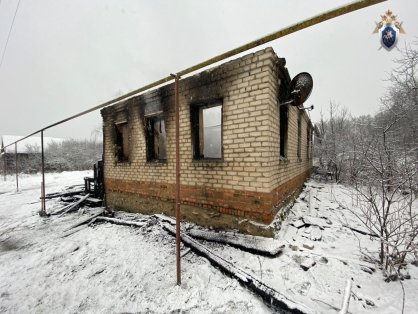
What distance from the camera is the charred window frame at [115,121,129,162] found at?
235 inches

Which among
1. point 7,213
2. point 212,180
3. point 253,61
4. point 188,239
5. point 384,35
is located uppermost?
point 384,35

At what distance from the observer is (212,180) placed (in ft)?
12.0

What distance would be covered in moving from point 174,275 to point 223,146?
2.21m

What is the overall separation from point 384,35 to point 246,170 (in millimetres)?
4763

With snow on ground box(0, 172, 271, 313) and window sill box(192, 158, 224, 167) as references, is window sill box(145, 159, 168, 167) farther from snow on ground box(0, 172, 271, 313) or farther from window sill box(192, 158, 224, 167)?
snow on ground box(0, 172, 271, 313)

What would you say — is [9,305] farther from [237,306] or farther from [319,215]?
[319,215]

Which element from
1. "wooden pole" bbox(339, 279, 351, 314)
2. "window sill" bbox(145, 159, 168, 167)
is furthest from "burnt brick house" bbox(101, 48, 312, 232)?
"wooden pole" bbox(339, 279, 351, 314)

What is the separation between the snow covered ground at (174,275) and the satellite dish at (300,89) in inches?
95.2

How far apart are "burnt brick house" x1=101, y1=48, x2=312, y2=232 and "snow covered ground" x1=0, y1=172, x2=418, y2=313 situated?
0.71m

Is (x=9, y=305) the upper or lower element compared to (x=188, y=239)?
lower

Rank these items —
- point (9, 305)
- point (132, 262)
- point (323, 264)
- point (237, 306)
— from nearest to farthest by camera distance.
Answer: point (237, 306) < point (9, 305) < point (323, 264) < point (132, 262)

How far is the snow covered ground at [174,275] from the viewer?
85.4 inches

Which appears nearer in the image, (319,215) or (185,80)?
(185,80)

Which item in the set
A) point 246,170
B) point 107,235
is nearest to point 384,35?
point 246,170
